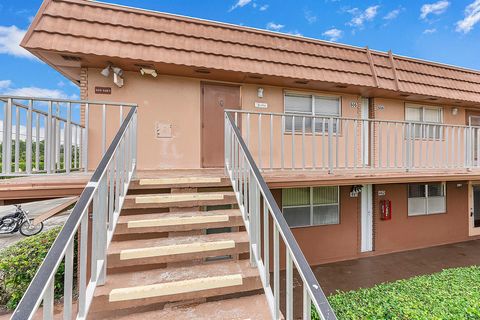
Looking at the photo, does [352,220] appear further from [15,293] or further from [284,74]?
[15,293]

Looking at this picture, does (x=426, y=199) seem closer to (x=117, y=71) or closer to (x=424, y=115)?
(x=424, y=115)

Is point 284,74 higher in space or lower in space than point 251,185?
higher

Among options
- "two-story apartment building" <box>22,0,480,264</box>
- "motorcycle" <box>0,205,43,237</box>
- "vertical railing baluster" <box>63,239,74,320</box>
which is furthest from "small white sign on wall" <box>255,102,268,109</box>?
"motorcycle" <box>0,205,43,237</box>

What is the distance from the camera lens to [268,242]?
7.20ft

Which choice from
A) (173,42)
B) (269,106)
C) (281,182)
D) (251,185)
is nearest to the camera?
(251,185)

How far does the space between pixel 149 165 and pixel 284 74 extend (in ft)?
11.4

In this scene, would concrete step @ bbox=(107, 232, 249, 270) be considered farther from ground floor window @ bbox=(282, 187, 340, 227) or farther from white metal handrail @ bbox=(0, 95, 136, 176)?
ground floor window @ bbox=(282, 187, 340, 227)

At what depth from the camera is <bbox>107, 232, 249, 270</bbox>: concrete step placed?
2.35 m

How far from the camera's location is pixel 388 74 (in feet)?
21.2

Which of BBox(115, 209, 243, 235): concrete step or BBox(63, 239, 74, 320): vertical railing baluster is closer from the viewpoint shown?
BBox(63, 239, 74, 320): vertical railing baluster

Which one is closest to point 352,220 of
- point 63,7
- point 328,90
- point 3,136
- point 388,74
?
point 328,90

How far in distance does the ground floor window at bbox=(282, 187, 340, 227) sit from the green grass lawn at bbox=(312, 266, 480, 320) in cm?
237

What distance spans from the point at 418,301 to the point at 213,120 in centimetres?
476

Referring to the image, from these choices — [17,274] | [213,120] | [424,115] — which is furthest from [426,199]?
[17,274]
